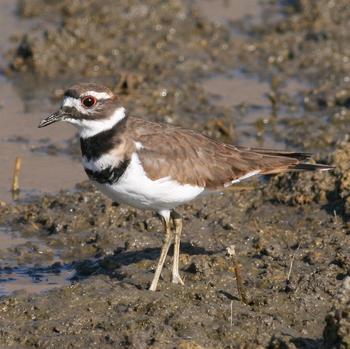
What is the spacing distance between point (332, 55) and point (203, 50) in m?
1.79

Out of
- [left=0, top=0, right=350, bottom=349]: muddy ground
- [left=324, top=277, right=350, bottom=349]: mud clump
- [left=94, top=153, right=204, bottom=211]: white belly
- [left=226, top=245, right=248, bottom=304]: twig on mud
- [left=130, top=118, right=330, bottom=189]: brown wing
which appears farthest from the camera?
[left=130, top=118, right=330, bottom=189]: brown wing

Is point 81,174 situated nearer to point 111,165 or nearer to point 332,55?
point 111,165

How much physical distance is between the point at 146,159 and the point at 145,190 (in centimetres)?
25

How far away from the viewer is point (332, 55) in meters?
13.4

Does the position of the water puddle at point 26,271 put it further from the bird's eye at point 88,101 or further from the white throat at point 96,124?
the bird's eye at point 88,101

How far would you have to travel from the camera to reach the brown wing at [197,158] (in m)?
8.01

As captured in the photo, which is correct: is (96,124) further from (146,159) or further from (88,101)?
(146,159)

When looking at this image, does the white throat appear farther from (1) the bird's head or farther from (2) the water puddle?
(2) the water puddle

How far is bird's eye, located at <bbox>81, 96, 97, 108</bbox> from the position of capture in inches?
317

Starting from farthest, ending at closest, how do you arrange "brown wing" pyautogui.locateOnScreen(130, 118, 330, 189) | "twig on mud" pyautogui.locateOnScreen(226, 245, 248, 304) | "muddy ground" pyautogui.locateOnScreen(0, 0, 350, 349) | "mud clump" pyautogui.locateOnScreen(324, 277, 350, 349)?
"brown wing" pyautogui.locateOnScreen(130, 118, 330, 189)
"twig on mud" pyautogui.locateOnScreen(226, 245, 248, 304)
"muddy ground" pyautogui.locateOnScreen(0, 0, 350, 349)
"mud clump" pyautogui.locateOnScreen(324, 277, 350, 349)

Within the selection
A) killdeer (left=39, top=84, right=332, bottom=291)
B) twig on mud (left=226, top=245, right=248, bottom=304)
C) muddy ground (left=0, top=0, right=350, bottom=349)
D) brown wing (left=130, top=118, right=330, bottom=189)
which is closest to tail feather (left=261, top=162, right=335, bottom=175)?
brown wing (left=130, top=118, right=330, bottom=189)

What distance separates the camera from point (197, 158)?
8344mm

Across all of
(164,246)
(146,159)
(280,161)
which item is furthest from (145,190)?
(280,161)

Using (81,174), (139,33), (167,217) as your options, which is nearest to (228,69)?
(139,33)
